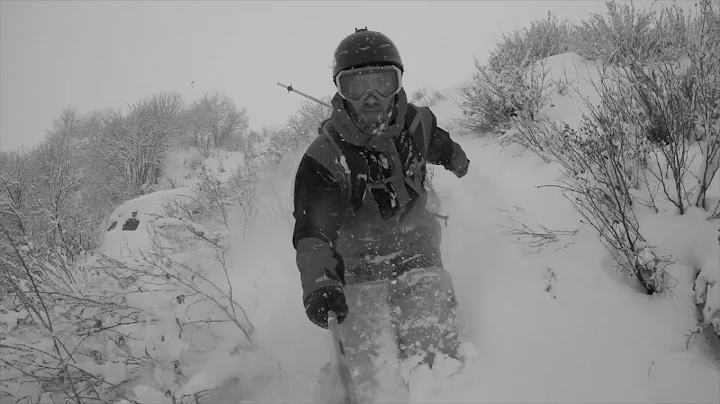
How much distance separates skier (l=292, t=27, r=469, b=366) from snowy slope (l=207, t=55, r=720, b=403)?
1.00ft

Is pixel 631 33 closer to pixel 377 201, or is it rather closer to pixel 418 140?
pixel 418 140

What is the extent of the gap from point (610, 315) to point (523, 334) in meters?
0.42

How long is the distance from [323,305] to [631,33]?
4487 mm

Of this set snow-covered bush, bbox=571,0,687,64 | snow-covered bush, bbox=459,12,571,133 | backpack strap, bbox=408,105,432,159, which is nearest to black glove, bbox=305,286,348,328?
backpack strap, bbox=408,105,432,159

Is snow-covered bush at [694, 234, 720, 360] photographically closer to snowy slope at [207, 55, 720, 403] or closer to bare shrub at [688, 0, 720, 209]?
snowy slope at [207, 55, 720, 403]

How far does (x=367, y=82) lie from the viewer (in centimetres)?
209

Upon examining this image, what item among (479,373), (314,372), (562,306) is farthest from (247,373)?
(562,306)

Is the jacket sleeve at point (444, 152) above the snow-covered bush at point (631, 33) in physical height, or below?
below

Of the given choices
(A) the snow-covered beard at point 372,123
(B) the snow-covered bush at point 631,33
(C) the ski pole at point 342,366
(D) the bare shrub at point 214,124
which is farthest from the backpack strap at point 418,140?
(D) the bare shrub at point 214,124

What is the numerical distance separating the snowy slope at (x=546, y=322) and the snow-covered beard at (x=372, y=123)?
1.18 m

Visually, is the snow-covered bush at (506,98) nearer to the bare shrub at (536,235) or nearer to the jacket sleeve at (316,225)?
the bare shrub at (536,235)

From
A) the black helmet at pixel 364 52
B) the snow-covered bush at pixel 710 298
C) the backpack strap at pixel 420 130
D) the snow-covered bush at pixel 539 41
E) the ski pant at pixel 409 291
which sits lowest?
the snow-covered bush at pixel 710 298

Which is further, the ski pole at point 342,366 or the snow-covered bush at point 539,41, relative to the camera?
the snow-covered bush at point 539,41

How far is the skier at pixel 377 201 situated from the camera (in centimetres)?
190
